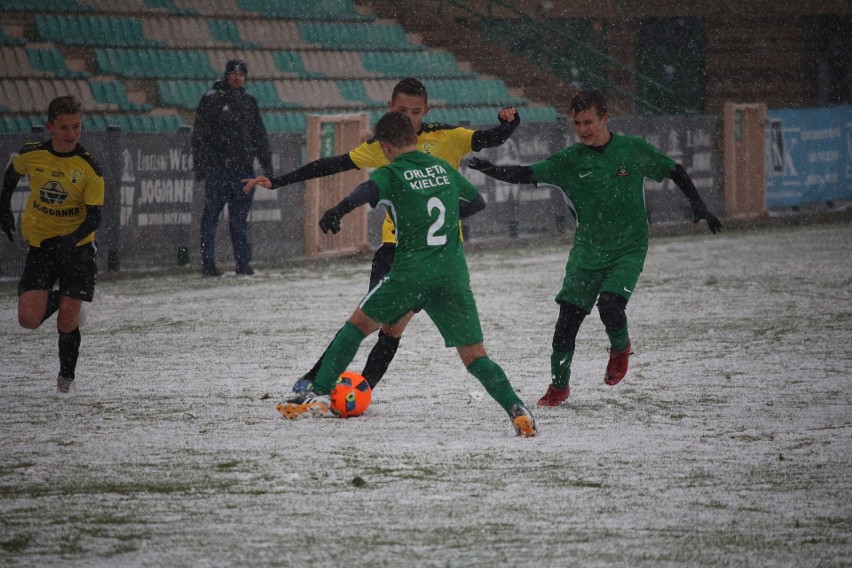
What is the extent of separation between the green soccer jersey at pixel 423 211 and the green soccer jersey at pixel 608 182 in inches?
44.1

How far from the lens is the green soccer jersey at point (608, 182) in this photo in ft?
26.2

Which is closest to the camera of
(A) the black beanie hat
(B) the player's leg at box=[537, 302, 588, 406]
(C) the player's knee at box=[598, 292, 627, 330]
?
(B) the player's leg at box=[537, 302, 588, 406]

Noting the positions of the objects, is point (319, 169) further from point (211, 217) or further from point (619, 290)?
point (211, 217)

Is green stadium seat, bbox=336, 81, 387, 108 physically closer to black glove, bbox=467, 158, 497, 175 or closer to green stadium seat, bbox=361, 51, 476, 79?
green stadium seat, bbox=361, 51, 476, 79

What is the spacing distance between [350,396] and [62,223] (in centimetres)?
217

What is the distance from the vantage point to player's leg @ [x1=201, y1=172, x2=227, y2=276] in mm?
15086

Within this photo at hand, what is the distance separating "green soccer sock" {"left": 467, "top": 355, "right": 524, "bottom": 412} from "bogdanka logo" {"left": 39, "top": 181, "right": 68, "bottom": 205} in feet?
9.16

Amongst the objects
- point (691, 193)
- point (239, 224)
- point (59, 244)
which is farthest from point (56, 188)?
point (239, 224)

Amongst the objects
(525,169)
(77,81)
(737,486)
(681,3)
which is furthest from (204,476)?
(681,3)

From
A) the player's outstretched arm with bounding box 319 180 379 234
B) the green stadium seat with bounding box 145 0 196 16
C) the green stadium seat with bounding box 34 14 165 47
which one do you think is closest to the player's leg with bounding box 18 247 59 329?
the player's outstretched arm with bounding box 319 180 379 234

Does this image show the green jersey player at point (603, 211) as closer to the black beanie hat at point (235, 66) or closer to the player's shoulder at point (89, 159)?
the player's shoulder at point (89, 159)

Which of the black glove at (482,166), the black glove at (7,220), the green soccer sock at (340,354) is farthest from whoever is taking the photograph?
the black glove at (7,220)

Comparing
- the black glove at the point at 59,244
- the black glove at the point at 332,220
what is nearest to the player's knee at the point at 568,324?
the black glove at the point at 332,220

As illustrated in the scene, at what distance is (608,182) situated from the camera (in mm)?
7973
